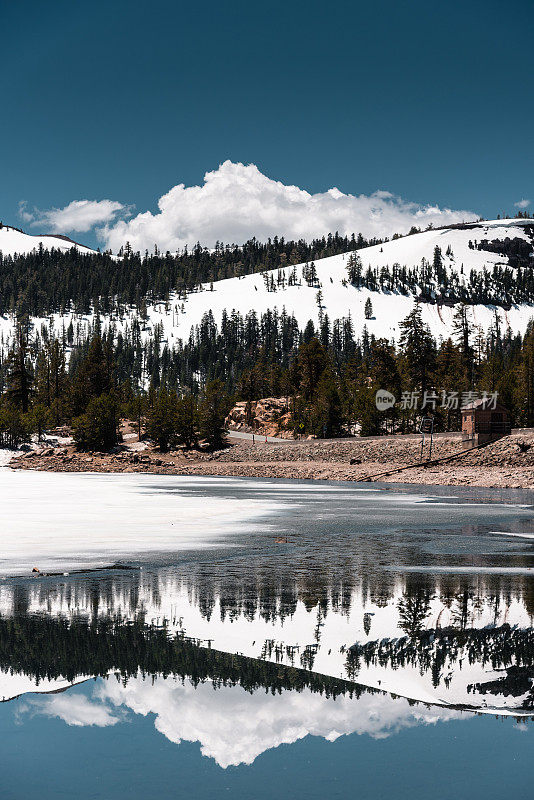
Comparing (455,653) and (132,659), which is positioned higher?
(132,659)

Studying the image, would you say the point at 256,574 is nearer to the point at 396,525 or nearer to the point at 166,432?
the point at 396,525

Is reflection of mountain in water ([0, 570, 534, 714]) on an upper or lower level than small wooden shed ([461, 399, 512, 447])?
lower

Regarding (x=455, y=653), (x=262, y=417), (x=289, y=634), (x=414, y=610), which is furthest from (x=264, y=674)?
(x=262, y=417)

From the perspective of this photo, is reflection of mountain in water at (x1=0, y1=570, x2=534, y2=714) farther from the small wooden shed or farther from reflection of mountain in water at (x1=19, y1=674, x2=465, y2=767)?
the small wooden shed

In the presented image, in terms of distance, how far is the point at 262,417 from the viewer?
145125 mm

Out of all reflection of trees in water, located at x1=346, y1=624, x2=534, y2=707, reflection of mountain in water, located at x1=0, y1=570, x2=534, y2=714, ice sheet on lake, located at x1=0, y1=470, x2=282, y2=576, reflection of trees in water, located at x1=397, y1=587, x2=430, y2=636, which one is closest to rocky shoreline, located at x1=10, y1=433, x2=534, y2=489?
ice sheet on lake, located at x1=0, y1=470, x2=282, y2=576

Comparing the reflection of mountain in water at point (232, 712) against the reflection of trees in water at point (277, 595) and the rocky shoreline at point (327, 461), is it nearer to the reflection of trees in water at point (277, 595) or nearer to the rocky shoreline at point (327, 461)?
the reflection of trees in water at point (277, 595)

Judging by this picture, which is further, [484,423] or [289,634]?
[484,423]

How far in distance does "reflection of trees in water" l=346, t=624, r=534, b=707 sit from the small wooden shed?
62444 mm

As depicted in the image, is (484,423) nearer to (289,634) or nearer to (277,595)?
(277,595)

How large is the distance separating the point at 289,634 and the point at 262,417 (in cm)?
13405

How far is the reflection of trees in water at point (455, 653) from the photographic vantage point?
29.7 feet

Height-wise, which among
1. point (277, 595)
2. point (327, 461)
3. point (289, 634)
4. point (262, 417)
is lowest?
point (327, 461)

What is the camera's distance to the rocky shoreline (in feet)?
216
